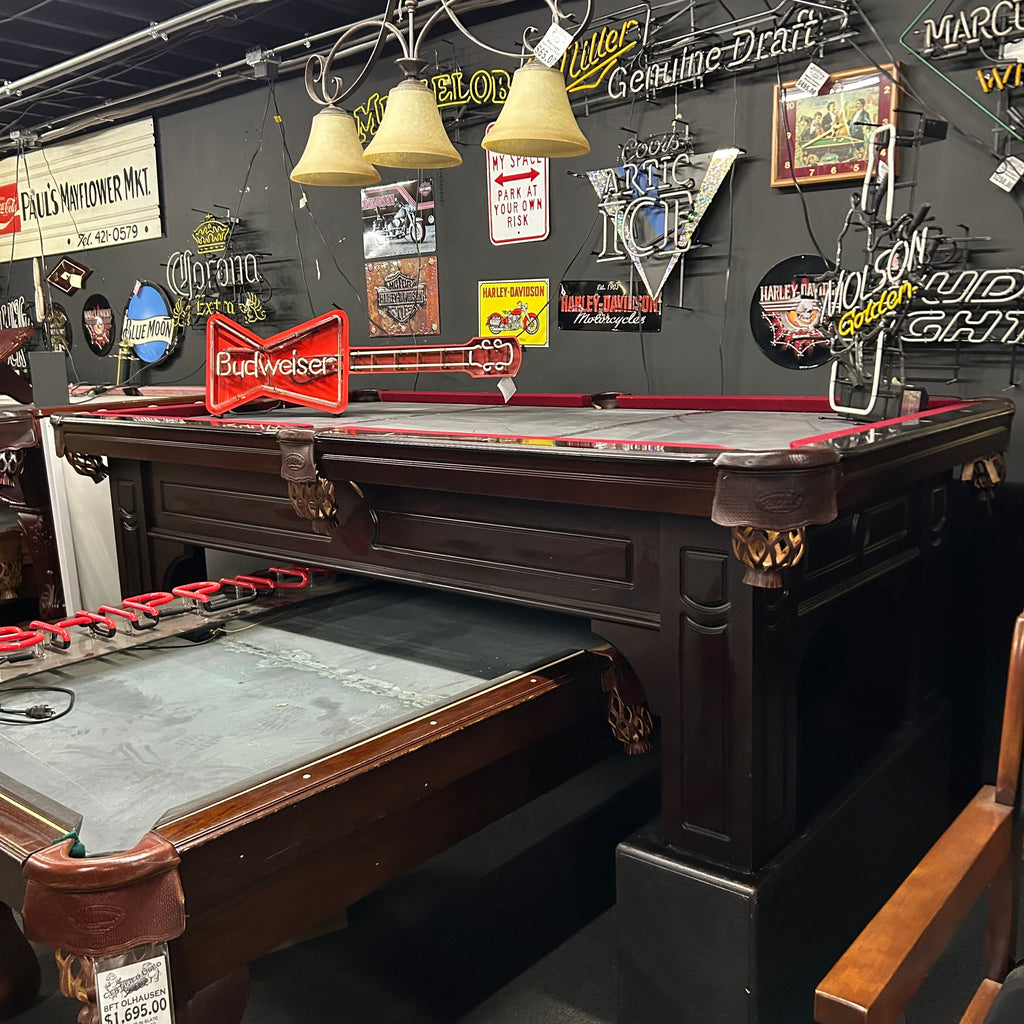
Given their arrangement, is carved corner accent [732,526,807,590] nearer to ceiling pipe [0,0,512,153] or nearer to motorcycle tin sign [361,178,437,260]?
ceiling pipe [0,0,512,153]

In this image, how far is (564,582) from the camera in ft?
6.24

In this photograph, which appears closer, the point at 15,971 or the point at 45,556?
the point at 15,971

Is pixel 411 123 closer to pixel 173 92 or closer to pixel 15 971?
pixel 15 971

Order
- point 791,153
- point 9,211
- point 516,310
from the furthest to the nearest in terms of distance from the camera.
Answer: point 9,211 → point 516,310 → point 791,153

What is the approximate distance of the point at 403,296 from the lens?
4.23 m

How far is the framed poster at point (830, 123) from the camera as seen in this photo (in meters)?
2.74

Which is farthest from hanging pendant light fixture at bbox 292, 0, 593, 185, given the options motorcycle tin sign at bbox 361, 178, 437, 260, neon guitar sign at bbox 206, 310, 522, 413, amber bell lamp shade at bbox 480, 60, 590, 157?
motorcycle tin sign at bbox 361, 178, 437, 260

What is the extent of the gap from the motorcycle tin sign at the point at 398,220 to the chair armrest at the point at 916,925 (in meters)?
3.29

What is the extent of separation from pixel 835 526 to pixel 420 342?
2.69 m

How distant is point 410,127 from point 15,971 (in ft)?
7.05

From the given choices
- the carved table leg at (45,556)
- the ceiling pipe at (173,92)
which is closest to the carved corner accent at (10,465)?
the carved table leg at (45,556)

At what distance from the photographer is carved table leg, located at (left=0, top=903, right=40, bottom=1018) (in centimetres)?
202

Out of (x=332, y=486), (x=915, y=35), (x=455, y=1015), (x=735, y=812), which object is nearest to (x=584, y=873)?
(x=455, y=1015)

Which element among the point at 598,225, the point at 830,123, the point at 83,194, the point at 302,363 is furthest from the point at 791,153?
the point at 83,194
